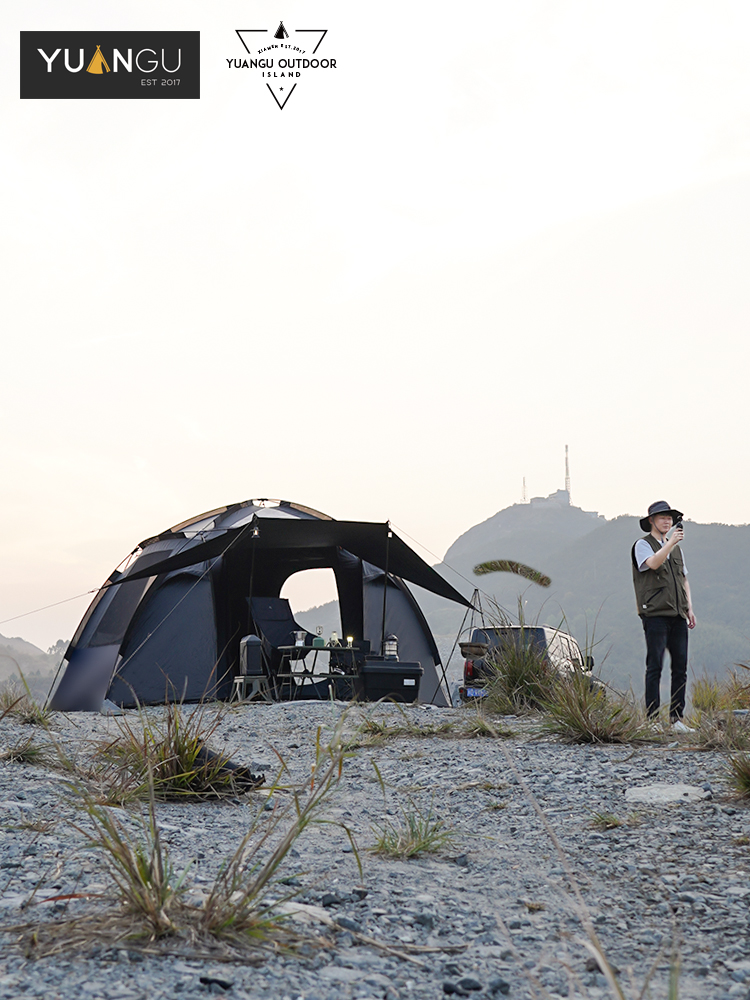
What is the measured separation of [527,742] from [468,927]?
3079 mm

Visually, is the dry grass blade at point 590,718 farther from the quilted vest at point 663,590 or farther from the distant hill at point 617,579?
the distant hill at point 617,579

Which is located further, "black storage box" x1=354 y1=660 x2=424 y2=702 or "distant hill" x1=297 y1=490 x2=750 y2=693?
"distant hill" x1=297 y1=490 x2=750 y2=693

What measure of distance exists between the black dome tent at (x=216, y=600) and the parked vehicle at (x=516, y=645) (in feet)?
4.16

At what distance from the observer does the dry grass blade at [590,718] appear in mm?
4926

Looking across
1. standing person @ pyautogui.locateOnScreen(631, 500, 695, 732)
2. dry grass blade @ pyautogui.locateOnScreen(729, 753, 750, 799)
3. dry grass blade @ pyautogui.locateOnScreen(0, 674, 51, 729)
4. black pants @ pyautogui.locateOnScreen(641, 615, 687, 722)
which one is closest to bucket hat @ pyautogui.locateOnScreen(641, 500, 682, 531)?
standing person @ pyautogui.locateOnScreen(631, 500, 695, 732)

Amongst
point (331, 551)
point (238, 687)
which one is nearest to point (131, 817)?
point (238, 687)

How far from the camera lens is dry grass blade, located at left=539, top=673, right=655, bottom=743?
493cm

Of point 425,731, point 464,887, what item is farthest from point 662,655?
point 464,887

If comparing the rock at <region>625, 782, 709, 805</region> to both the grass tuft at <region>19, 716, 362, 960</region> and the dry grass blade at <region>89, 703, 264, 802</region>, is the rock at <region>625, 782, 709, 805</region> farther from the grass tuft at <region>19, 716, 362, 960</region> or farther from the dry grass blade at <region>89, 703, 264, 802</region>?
the grass tuft at <region>19, 716, 362, 960</region>

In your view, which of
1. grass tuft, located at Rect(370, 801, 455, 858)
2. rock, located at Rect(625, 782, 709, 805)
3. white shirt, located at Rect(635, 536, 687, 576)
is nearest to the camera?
grass tuft, located at Rect(370, 801, 455, 858)

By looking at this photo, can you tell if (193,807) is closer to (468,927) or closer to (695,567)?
(468,927)

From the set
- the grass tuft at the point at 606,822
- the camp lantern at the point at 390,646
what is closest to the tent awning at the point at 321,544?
the camp lantern at the point at 390,646

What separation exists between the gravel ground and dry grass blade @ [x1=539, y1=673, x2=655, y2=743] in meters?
0.50

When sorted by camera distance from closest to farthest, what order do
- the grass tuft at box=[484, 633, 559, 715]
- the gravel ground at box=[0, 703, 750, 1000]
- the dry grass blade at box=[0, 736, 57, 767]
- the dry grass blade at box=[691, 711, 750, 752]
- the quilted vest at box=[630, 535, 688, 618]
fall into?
1. the gravel ground at box=[0, 703, 750, 1000]
2. the dry grass blade at box=[0, 736, 57, 767]
3. the dry grass blade at box=[691, 711, 750, 752]
4. the quilted vest at box=[630, 535, 688, 618]
5. the grass tuft at box=[484, 633, 559, 715]
